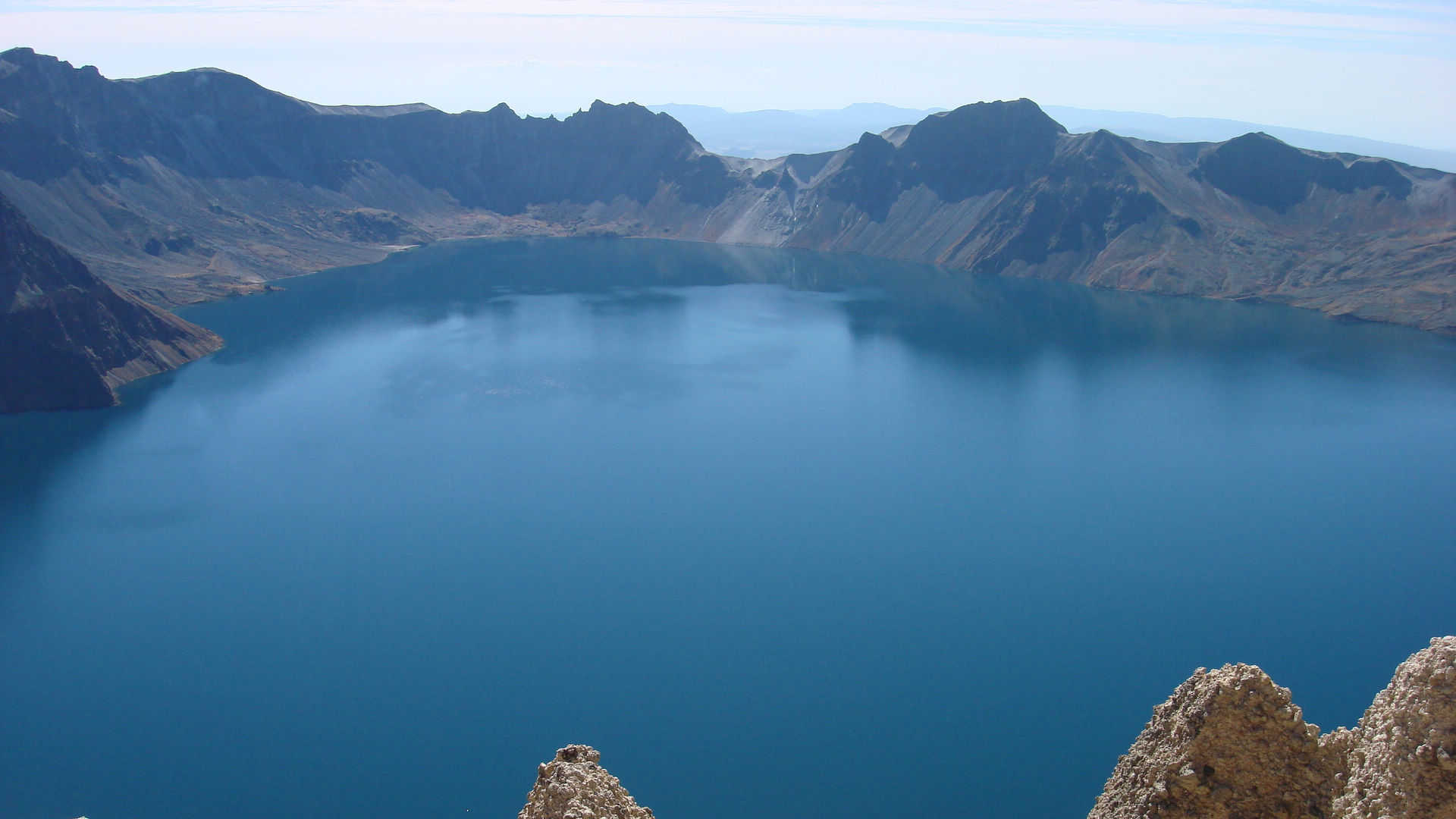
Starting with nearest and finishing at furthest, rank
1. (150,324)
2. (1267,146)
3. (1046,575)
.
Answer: (1046,575) < (150,324) < (1267,146)

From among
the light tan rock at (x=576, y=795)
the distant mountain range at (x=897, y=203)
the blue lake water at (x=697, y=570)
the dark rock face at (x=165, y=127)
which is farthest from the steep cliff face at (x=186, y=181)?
the light tan rock at (x=576, y=795)

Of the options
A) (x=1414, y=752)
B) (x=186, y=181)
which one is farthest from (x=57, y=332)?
(x=186, y=181)

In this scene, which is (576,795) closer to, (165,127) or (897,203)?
(897,203)

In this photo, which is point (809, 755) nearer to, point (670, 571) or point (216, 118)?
point (670, 571)

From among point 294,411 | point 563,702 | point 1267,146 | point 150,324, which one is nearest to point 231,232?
point 150,324

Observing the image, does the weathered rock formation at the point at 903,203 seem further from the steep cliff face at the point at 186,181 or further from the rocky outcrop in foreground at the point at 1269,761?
the rocky outcrop in foreground at the point at 1269,761

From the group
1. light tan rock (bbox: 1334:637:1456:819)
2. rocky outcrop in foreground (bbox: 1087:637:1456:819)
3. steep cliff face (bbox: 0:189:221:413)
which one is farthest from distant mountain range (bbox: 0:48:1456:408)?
light tan rock (bbox: 1334:637:1456:819)
